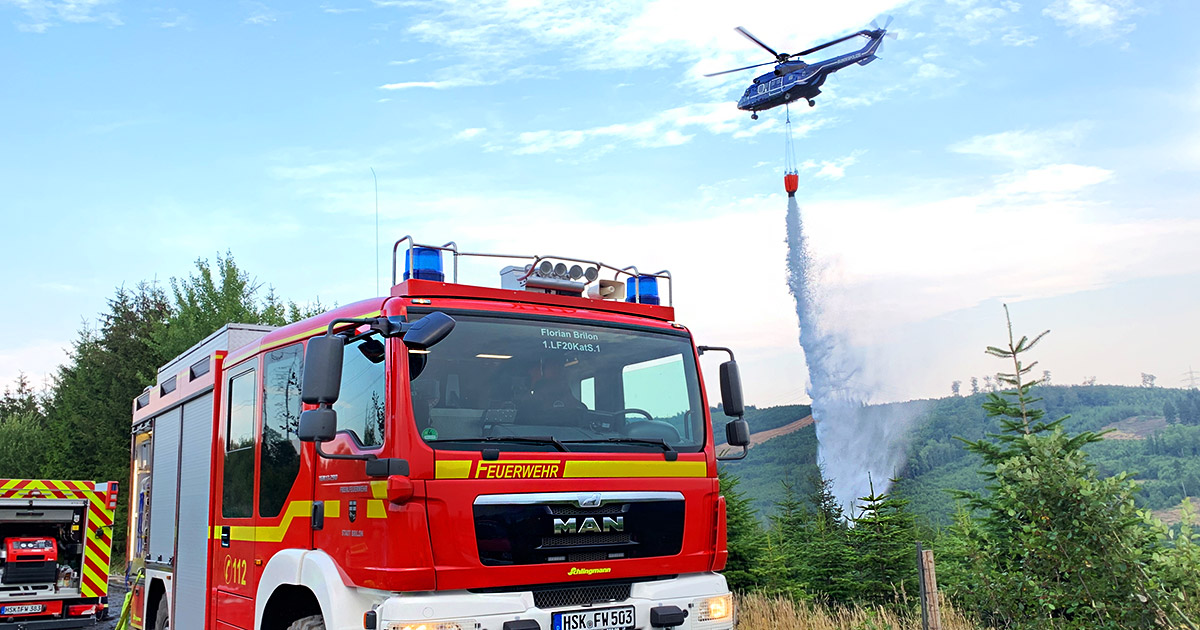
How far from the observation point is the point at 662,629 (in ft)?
19.0

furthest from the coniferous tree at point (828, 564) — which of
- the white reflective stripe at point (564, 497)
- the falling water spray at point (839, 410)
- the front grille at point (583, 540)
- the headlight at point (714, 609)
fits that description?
the falling water spray at point (839, 410)

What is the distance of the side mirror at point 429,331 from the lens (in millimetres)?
5297

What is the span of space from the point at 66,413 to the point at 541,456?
116ft

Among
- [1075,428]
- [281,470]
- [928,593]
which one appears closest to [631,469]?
[281,470]

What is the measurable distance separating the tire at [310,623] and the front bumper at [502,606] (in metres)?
0.76

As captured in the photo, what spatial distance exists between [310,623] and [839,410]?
55.7 metres

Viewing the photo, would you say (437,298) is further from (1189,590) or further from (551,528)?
(1189,590)

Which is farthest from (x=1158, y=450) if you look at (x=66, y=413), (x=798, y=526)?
(x=66, y=413)

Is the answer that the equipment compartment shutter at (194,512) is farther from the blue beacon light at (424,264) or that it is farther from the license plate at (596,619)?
the license plate at (596,619)

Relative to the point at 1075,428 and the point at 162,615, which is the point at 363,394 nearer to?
the point at 162,615

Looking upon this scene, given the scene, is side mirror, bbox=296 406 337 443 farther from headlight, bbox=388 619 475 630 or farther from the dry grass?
the dry grass

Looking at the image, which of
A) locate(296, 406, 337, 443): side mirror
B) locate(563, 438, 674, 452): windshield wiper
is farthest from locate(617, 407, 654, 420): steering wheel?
locate(296, 406, 337, 443): side mirror

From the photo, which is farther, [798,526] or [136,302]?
[136,302]

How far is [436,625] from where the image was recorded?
505 centimetres
